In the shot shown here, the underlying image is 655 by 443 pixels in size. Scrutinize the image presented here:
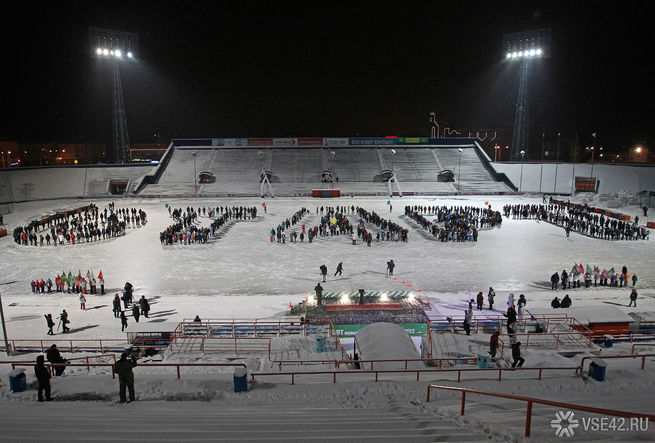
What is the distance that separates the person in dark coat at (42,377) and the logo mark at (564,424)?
7637 mm

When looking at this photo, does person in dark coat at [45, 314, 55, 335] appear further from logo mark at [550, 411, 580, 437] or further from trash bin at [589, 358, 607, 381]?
trash bin at [589, 358, 607, 381]

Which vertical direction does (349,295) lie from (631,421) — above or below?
below

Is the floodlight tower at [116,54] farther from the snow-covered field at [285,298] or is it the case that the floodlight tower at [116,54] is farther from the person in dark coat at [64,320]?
the person in dark coat at [64,320]

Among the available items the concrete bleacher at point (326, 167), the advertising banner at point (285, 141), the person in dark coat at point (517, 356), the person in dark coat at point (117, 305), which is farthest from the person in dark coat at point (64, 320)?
the advertising banner at point (285, 141)

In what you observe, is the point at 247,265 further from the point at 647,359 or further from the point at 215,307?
the point at 647,359

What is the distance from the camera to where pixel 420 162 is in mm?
58281

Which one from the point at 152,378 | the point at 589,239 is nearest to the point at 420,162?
the point at 589,239

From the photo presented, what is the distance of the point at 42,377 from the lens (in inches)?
276

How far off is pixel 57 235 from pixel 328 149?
137ft

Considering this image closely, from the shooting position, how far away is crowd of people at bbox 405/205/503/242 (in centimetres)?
2636

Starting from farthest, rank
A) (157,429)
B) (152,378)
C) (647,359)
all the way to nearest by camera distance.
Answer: (647,359) < (152,378) < (157,429)

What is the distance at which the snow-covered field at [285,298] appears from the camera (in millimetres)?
5796

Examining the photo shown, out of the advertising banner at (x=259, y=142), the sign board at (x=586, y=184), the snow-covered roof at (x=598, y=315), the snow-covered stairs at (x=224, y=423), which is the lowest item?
the snow-covered roof at (x=598, y=315)

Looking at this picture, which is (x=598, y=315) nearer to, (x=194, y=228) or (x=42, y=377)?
(x=42, y=377)
